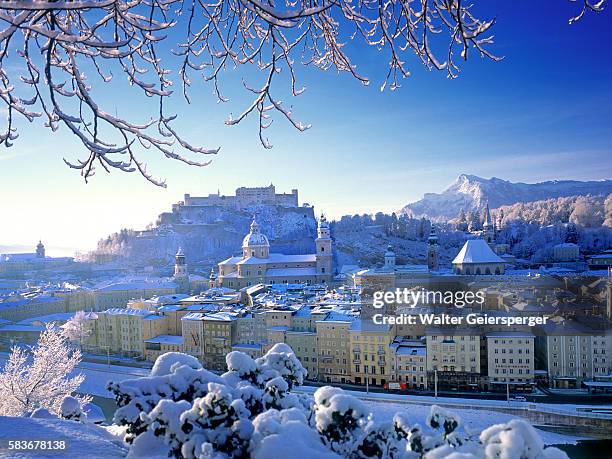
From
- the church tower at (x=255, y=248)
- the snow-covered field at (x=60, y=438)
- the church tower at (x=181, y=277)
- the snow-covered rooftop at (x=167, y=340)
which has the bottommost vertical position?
the snow-covered rooftop at (x=167, y=340)

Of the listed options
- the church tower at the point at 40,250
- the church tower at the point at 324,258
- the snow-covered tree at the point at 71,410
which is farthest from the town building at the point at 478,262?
the church tower at the point at 40,250

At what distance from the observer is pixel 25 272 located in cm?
4169

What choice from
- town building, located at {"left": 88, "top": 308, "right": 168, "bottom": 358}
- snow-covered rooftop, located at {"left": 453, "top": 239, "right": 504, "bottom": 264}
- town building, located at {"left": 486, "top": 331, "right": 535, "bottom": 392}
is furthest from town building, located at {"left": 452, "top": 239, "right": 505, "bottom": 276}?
town building, located at {"left": 88, "top": 308, "right": 168, "bottom": 358}

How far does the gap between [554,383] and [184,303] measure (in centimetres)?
1250

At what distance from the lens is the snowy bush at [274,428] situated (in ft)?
4.14

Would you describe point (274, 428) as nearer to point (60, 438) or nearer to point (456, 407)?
point (60, 438)

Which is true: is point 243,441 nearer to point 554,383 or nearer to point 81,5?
point 81,5

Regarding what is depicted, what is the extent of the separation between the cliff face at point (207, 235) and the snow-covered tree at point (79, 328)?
23.1 metres

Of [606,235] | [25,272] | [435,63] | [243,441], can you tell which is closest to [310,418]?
[243,441]

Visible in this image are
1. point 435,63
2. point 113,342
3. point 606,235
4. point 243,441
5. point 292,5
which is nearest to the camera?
point 243,441

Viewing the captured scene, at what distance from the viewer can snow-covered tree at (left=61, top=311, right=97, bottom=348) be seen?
1669 cm

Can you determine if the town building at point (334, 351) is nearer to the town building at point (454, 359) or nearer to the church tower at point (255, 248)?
the town building at point (454, 359)

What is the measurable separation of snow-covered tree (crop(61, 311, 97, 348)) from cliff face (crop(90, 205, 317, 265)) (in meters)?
23.1

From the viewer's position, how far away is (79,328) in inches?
674
